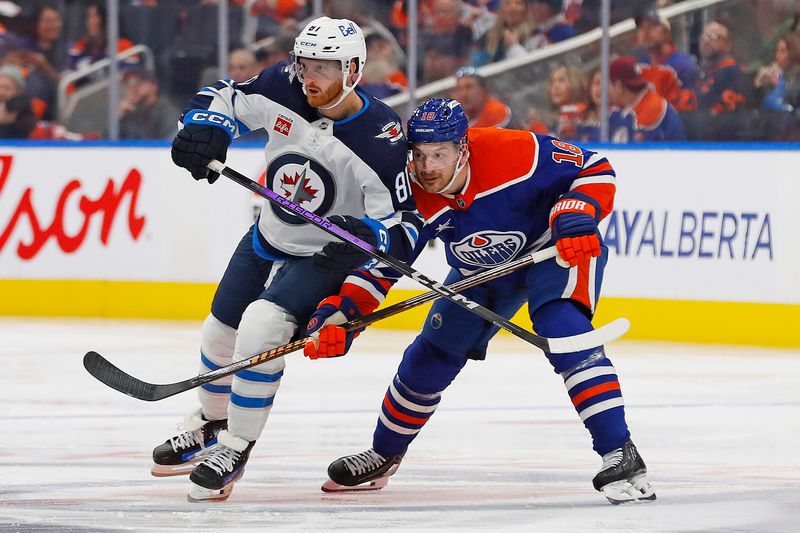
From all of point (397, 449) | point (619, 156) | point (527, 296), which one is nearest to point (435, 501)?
point (397, 449)

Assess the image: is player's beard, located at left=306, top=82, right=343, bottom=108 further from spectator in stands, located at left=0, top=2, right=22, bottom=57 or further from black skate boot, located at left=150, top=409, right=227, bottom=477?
spectator in stands, located at left=0, top=2, right=22, bottom=57

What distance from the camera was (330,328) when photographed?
3805 millimetres

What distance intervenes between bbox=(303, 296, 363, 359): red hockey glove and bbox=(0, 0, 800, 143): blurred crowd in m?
3.98

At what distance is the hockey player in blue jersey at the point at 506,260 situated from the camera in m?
3.76

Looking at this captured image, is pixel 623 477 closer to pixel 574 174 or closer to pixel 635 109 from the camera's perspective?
pixel 574 174

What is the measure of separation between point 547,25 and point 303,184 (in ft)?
13.5

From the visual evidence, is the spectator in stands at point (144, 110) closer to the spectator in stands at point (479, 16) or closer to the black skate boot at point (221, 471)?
the spectator in stands at point (479, 16)

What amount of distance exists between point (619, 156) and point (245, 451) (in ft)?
13.2

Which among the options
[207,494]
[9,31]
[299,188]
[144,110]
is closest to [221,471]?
[207,494]

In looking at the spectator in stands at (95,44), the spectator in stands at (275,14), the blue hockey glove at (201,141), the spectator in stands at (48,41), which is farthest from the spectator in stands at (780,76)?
the blue hockey glove at (201,141)

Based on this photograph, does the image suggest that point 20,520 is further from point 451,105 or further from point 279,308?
point 451,105

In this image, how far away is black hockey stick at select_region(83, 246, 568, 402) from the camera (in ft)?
12.6

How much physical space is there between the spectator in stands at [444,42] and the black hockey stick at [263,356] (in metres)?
4.23

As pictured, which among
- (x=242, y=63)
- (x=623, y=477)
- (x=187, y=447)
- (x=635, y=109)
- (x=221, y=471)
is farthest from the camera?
(x=242, y=63)
